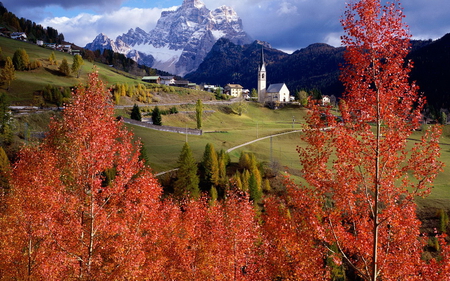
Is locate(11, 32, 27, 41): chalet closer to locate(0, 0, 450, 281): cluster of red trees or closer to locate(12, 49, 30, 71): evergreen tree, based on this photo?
locate(12, 49, 30, 71): evergreen tree

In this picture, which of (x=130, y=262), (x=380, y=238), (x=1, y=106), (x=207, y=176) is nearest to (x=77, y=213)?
(x=130, y=262)

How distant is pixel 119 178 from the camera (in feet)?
52.1

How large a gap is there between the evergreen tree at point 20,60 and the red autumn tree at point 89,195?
125975mm

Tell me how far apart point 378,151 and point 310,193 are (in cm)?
323

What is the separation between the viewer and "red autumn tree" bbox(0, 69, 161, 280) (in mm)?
14766

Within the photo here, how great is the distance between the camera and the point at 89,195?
15812 millimetres

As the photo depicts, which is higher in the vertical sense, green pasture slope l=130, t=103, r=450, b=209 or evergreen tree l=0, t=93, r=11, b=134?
evergreen tree l=0, t=93, r=11, b=134

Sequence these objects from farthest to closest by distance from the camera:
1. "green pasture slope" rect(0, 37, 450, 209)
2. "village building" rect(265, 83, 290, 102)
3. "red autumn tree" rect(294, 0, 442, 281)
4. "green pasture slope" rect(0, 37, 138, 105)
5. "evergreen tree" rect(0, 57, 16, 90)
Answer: "village building" rect(265, 83, 290, 102) → "evergreen tree" rect(0, 57, 16, 90) → "green pasture slope" rect(0, 37, 138, 105) → "green pasture slope" rect(0, 37, 450, 209) → "red autumn tree" rect(294, 0, 442, 281)

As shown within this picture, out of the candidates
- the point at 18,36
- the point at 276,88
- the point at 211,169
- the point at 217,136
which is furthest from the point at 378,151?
the point at 18,36

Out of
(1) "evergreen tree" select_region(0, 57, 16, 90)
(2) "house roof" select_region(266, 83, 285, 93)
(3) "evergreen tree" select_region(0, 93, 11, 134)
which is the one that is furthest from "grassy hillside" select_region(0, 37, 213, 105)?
(2) "house roof" select_region(266, 83, 285, 93)

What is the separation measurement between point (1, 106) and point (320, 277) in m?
75.8

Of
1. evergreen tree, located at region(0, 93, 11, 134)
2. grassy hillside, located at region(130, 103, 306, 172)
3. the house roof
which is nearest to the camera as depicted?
evergreen tree, located at region(0, 93, 11, 134)

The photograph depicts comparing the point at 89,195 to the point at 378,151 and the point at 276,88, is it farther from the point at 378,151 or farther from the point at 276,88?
the point at 276,88

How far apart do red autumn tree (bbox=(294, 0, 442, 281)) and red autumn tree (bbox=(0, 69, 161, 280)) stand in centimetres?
895
